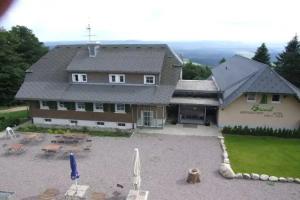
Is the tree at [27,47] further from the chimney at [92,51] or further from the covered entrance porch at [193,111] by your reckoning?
the covered entrance porch at [193,111]

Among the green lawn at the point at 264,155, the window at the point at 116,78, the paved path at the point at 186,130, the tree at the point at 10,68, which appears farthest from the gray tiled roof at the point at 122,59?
the tree at the point at 10,68

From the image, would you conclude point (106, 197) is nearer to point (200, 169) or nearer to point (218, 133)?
point (200, 169)

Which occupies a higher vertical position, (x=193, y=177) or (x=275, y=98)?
(x=275, y=98)

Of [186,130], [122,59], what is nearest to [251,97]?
[186,130]

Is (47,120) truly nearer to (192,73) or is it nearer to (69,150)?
(69,150)

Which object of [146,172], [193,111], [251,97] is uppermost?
[251,97]

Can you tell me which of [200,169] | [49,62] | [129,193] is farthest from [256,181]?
[49,62]

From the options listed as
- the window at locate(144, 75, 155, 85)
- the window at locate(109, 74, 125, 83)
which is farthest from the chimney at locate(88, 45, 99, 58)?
the window at locate(144, 75, 155, 85)
